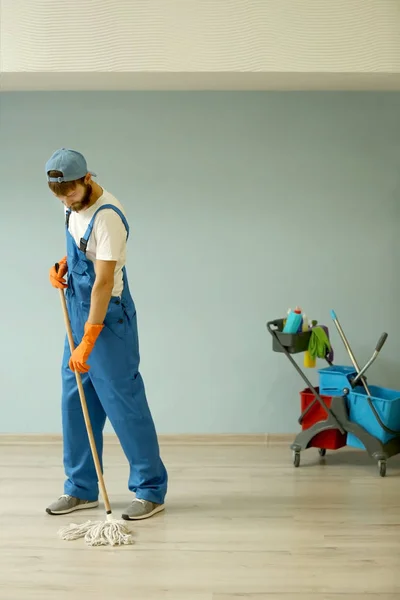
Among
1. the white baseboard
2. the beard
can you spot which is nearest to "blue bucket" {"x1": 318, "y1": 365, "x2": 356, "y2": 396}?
the white baseboard

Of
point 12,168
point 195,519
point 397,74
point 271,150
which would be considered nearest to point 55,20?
point 12,168

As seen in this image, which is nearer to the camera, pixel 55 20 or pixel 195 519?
pixel 195 519

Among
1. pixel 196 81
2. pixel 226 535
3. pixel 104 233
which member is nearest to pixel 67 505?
pixel 226 535

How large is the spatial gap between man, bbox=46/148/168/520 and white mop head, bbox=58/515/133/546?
7.0 inches

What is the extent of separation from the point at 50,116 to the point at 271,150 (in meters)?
1.13

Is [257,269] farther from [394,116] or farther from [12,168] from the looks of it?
[12,168]

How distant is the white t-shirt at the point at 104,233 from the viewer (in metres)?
3.10

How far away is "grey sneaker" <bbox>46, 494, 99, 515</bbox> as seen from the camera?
3418 mm

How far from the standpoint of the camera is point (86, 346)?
312 centimetres

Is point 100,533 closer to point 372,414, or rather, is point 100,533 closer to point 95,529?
point 95,529

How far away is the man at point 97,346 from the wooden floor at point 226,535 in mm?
140

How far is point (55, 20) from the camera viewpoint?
3.69 meters

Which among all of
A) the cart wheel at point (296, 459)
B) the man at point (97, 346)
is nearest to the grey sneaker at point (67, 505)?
the man at point (97, 346)

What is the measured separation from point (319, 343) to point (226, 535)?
113cm
